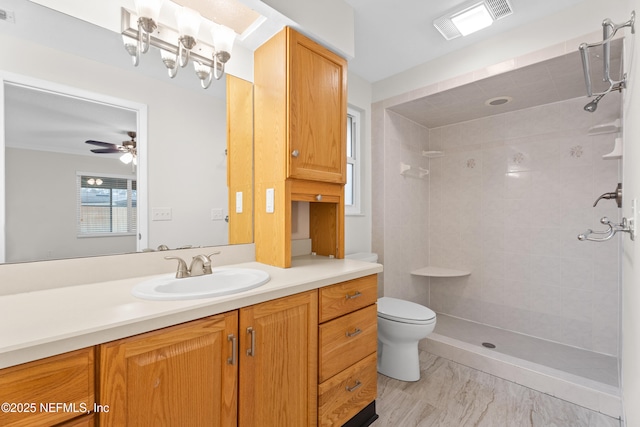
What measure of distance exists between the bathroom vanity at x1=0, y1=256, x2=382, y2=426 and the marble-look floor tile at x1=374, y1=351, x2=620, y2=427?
0.35 m

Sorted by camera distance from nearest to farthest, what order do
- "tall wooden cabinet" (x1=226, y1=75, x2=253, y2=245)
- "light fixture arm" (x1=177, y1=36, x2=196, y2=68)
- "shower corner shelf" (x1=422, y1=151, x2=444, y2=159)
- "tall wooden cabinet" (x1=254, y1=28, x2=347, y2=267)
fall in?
1. "light fixture arm" (x1=177, y1=36, x2=196, y2=68)
2. "tall wooden cabinet" (x1=254, y1=28, x2=347, y2=267)
3. "tall wooden cabinet" (x1=226, y1=75, x2=253, y2=245)
4. "shower corner shelf" (x1=422, y1=151, x2=444, y2=159)

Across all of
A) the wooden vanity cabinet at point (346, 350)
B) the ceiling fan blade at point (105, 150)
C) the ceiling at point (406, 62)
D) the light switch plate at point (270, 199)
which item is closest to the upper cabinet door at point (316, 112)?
the light switch plate at point (270, 199)

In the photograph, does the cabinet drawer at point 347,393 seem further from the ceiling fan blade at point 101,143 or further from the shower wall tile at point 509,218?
the ceiling fan blade at point 101,143

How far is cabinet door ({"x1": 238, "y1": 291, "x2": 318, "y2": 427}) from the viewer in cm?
104

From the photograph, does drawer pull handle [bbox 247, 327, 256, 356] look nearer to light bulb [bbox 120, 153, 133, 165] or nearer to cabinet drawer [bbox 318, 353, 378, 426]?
cabinet drawer [bbox 318, 353, 378, 426]

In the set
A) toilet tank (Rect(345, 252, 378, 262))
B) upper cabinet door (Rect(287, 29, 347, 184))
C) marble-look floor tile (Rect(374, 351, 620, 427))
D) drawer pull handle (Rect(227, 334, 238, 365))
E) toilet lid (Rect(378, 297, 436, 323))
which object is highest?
upper cabinet door (Rect(287, 29, 347, 184))

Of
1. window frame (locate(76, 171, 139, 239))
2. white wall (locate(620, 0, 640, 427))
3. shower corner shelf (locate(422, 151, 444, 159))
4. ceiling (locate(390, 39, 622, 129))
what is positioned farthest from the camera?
shower corner shelf (locate(422, 151, 444, 159))

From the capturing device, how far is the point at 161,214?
54.6 inches

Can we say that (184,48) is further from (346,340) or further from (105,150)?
(346,340)

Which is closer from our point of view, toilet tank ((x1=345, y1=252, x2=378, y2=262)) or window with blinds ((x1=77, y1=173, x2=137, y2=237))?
window with blinds ((x1=77, y1=173, x2=137, y2=237))

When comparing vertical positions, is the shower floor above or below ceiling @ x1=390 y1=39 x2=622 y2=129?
below

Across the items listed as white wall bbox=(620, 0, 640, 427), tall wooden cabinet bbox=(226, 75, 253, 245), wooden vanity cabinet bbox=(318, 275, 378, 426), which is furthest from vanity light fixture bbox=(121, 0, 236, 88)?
white wall bbox=(620, 0, 640, 427)

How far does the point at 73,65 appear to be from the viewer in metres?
1.15

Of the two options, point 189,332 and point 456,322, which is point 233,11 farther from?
point 456,322
